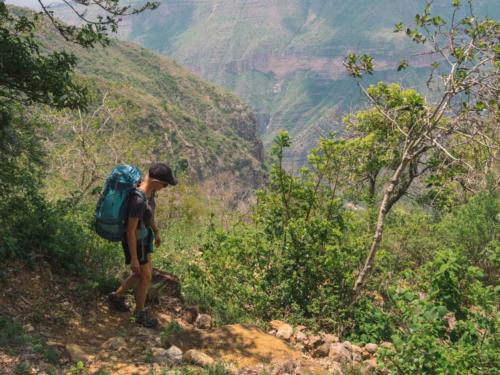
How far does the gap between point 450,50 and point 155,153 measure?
231 feet

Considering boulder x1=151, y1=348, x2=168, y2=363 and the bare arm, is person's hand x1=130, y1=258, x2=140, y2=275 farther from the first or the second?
boulder x1=151, y1=348, x2=168, y2=363

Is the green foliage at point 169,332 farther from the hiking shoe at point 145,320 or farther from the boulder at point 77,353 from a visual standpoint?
the boulder at point 77,353

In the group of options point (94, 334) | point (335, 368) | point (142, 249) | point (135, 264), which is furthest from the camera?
point (142, 249)

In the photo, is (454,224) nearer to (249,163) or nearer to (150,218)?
(150,218)

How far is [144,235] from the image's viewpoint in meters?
5.00

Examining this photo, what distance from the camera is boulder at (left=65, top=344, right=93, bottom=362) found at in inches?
159

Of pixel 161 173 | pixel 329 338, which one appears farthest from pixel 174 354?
pixel 329 338

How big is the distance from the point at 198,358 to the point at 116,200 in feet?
5.54

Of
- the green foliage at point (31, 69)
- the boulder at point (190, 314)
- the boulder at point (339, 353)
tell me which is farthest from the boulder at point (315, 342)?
the green foliage at point (31, 69)

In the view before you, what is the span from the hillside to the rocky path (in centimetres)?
460

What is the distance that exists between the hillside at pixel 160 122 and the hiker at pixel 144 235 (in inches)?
191

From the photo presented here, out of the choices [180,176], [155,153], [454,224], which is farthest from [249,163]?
[454,224]

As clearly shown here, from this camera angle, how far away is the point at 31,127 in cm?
868

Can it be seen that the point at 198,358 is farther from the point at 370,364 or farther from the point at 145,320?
the point at 370,364
